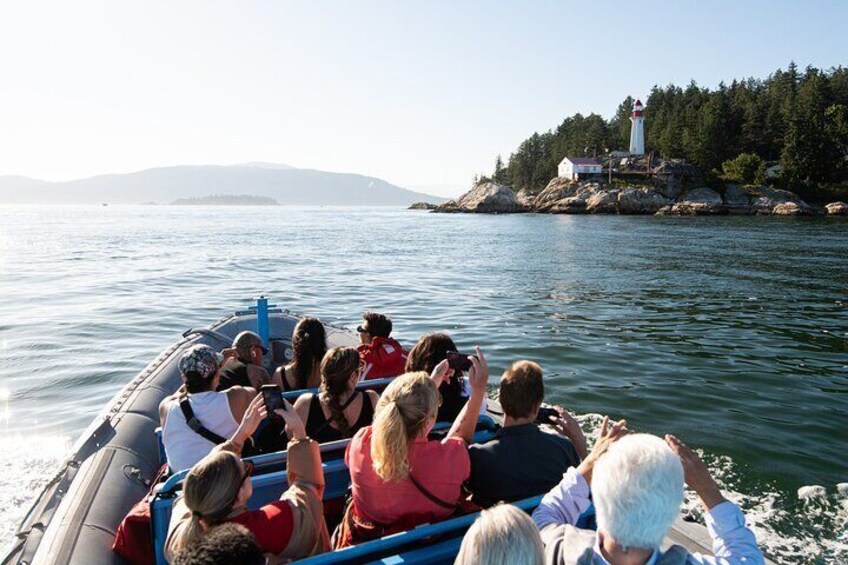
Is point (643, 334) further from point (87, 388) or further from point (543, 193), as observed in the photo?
point (543, 193)

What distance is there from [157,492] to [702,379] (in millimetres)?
9859

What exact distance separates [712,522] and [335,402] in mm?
2601

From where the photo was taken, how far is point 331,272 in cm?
2756

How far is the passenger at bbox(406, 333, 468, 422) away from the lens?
469 centimetres

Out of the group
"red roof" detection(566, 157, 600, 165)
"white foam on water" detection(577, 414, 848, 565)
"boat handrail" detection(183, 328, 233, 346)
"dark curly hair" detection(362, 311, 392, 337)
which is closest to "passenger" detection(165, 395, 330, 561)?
"dark curly hair" detection(362, 311, 392, 337)

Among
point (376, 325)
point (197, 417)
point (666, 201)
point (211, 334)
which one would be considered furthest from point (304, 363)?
point (666, 201)

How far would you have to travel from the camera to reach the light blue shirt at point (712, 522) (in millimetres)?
2439

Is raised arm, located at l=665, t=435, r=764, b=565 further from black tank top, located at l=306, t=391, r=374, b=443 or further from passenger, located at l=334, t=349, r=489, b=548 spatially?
black tank top, located at l=306, t=391, r=374, b=443

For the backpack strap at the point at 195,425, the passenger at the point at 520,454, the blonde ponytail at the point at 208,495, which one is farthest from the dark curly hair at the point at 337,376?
the blonde ponytail at the point at 208,495

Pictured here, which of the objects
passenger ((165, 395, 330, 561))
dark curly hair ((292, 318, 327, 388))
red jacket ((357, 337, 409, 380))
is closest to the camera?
passenger ((165, 395, 330, 561))

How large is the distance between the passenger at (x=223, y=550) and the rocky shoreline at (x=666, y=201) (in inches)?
3384

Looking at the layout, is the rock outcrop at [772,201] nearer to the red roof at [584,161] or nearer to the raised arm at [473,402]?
the red roof at [584,161]

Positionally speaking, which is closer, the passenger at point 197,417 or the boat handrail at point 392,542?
the boat handrail at point 392,542

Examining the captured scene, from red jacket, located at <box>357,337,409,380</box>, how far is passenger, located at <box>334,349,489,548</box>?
289 centimetres
